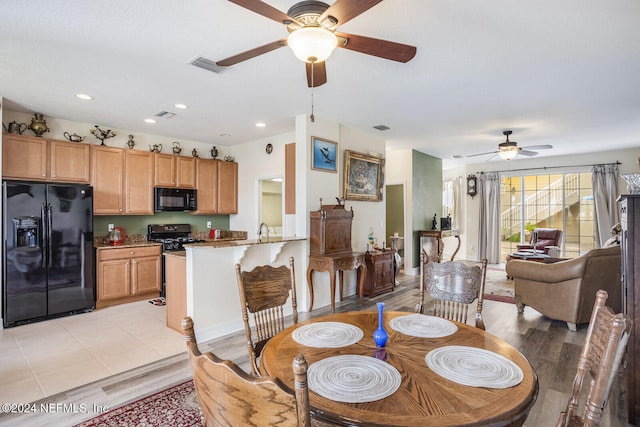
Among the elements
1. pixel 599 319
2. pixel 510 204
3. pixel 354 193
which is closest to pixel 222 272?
pixel 354 193

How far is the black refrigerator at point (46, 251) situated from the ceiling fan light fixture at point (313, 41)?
3.97 m

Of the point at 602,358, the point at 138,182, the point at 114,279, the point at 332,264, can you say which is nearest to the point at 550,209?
the point at 332,264

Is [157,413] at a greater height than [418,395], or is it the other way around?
[418,395]

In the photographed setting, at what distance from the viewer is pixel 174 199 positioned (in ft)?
18.1

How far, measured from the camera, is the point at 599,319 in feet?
3.97

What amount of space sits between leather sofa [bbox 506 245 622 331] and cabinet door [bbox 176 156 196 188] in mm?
5372

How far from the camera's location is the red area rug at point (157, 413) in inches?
81.0

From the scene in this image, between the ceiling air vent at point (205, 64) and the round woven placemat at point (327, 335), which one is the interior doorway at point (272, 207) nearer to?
the ceiling air vent at point (205, 64)

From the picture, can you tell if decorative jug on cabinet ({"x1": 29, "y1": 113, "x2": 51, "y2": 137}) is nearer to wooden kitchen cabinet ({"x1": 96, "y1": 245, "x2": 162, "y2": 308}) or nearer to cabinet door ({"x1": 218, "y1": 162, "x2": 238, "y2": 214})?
wooden kitchen cabinet ({"x1": 96, "y1": 245, "x2": 162, "y2": 308})

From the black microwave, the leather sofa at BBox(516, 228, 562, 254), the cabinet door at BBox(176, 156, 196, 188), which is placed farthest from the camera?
the leather sofa at BBox(516, 228, 562, 254)

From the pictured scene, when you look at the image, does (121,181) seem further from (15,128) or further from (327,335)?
(327,335)

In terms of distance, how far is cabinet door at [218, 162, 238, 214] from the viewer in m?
6.15

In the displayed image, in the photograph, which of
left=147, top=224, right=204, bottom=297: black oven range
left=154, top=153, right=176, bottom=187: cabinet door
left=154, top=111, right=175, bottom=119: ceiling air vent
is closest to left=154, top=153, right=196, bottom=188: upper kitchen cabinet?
left=154, top=153, right=176, bottom=187: cabinet door

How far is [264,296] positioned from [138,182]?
13.6 ft
